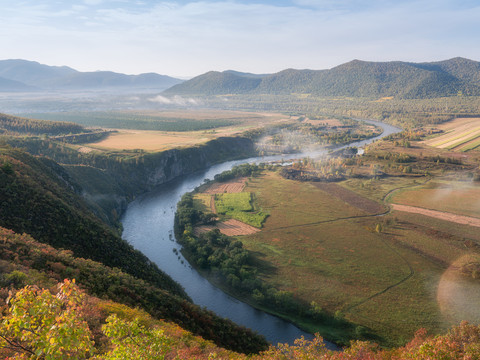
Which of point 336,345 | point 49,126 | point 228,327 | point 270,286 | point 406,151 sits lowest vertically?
point 336,345

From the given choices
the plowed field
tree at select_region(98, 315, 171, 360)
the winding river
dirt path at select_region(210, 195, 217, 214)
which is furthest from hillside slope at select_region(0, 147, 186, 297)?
the plowed field

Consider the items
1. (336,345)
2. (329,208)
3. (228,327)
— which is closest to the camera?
(228,327)

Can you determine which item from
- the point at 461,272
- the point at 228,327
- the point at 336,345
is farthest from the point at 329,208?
the point at 228,327

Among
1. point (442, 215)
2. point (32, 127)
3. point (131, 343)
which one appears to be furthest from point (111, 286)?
point (32, 127)

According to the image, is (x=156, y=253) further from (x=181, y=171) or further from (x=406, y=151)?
(x=406, y=151)

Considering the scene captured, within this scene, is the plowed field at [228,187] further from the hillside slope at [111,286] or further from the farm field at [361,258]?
the hillside slope at [111,286]

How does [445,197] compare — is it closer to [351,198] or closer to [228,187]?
[351,198]

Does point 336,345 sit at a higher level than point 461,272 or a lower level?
lower

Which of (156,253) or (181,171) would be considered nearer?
(156,253)
